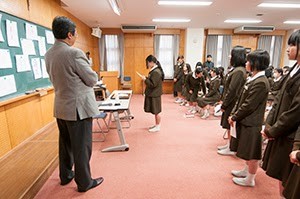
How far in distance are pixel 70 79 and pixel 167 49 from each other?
659cm

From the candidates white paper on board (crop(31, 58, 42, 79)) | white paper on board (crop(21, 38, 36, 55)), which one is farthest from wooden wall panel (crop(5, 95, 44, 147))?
white paper on board (crop(21, 38, 36, 55))

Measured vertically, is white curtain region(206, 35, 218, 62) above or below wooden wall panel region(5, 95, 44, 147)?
above

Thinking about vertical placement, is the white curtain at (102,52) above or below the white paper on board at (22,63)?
above

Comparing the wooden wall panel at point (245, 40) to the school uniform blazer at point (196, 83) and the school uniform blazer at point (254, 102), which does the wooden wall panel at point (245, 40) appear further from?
the school uniform blazer at point (254, 102)

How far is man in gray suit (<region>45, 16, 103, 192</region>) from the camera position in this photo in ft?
5.19

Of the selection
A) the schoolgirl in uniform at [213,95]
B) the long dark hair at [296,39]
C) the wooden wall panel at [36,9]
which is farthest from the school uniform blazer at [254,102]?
the wooden wall panel at [36,9]

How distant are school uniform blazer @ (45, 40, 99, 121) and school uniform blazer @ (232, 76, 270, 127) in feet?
4.82

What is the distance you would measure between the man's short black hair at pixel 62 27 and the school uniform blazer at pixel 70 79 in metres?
0.07

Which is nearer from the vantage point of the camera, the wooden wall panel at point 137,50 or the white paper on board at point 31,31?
the white paper on board at point 31,31

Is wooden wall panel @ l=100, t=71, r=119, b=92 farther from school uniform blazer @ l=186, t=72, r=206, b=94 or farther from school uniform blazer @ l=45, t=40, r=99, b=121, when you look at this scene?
school uniform blazer @ l=45, t=40, r=99, b=121

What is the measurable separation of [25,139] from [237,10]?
18.0 feet

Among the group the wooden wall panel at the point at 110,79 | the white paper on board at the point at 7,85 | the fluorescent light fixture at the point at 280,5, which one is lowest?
the wooden wall panel at the point at 110,79

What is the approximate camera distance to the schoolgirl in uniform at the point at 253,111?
1779mm

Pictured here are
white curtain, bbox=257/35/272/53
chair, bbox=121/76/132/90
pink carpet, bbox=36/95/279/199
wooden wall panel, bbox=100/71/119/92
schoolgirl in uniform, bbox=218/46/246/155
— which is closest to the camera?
pink carpet, bbox=36/95/279/199
